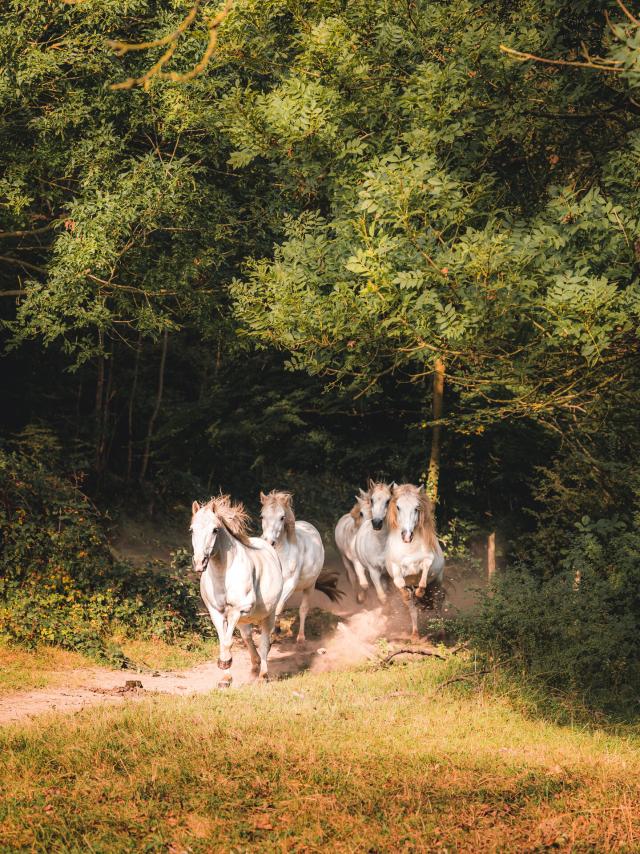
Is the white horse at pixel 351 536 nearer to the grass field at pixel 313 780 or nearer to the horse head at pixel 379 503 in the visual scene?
the horse head at pixel 379 503

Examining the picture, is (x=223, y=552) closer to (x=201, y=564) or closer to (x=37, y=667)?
(x=201, y=564)

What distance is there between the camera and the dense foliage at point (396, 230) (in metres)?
11.2

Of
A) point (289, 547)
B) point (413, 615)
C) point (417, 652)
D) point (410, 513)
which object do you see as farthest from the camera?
point (410, 513)

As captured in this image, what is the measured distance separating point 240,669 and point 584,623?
4.86 m

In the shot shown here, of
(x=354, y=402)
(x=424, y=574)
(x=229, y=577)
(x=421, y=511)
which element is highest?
(x=354, y=402)

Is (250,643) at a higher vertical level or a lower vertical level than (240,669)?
higher

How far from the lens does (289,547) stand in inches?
598

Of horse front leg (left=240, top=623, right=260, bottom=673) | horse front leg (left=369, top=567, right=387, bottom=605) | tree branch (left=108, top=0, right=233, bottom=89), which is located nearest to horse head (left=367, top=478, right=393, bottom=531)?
horse front leg (left=369, top=567, right=387, bottom=605)

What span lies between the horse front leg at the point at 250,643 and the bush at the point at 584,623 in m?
2.74

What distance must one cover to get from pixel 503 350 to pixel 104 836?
780 cm

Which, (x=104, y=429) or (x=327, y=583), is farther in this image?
(x=104, y=429)

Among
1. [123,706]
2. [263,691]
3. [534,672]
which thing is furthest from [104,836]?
[534,672]

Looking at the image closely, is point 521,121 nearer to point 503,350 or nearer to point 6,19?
point 503,350

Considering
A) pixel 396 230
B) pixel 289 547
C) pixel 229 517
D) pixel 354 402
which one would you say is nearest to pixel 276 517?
pixel 289 547
